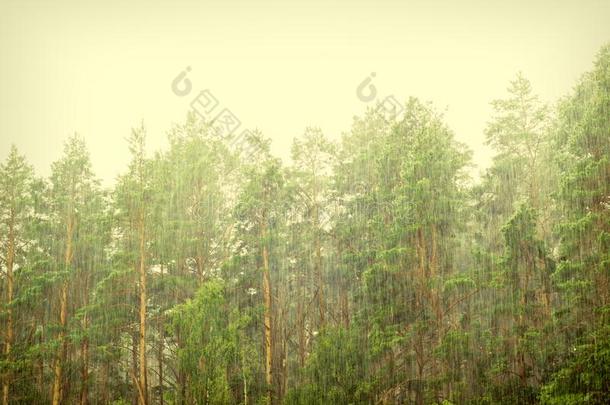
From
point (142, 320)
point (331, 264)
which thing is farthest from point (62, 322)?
point (331, 264)

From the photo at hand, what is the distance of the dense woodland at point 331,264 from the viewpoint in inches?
515

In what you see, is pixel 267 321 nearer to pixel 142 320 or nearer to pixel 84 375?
pixel 142 320

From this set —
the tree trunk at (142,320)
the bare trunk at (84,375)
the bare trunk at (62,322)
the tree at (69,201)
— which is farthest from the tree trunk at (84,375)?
the tree trunk at (142,320)

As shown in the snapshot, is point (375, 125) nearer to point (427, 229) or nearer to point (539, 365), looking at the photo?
point (427, 229)

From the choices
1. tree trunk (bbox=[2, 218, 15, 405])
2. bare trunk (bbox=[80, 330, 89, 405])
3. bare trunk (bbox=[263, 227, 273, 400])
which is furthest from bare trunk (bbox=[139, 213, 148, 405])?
tree trunk (bbox=[2, 218, 15, 405])

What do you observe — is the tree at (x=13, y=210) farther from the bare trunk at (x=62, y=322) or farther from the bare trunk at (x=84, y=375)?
the bare trunk at (x=84, y=375)

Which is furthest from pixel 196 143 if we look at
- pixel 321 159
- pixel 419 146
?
pixel 419 146

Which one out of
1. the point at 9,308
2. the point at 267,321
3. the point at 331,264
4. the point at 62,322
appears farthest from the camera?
the point at 331,264

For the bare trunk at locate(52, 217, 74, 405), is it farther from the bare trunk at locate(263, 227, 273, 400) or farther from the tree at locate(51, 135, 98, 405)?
the bare trunk at locate(263, 227, 273, 400)

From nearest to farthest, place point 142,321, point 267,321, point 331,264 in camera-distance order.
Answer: point 142,321 < point 267,321 < point 331,264

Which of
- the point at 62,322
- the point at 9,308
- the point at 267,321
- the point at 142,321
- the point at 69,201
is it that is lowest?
the point at 267,321

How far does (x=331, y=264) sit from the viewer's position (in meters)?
20.6

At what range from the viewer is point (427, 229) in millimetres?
15164

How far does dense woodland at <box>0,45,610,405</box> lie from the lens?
13.1 metres
